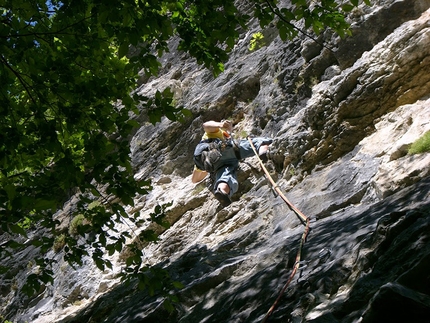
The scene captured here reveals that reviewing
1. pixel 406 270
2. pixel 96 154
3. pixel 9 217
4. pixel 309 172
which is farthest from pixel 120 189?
pixel 309 172

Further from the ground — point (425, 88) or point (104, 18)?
point (104, 18)

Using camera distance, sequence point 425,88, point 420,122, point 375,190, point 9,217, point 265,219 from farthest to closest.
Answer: point 265,219
point 425,88
point 420,122
point 375,190
point 9,217

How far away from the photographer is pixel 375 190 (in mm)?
5363

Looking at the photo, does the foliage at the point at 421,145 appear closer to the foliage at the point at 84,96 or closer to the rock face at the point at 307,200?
the rock face at the point at 307,200

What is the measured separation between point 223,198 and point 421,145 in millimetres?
4146

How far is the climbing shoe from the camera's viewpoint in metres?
8.45

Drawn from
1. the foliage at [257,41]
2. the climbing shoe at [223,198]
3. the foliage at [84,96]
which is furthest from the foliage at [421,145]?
the foliage at [257,41]

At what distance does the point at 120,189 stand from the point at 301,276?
182 centimetres

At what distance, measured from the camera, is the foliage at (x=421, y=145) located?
5.06 m

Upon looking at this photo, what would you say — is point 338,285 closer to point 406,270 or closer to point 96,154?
point 406,270

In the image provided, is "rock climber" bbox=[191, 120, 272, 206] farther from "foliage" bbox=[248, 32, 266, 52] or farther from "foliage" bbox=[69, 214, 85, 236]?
"foliage" bbox=[69, 214, 85, 236]

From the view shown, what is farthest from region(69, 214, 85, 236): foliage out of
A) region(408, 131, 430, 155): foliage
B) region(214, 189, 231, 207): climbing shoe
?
region(408, 131, 430, 155): foliage

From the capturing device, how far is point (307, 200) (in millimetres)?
6559

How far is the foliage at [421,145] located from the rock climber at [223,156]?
368cm
